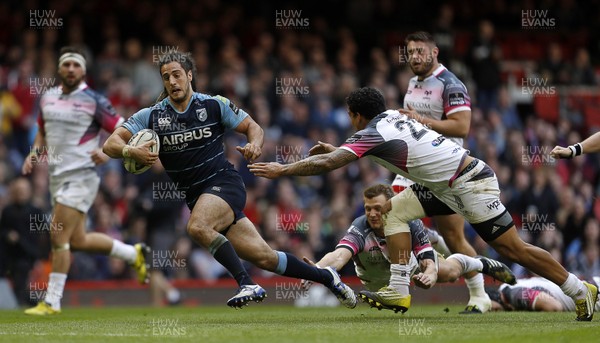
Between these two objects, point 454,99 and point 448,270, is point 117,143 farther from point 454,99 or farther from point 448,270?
point 454,99

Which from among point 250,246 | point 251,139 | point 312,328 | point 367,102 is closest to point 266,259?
point 250,246

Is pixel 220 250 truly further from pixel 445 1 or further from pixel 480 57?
pixel 445 1

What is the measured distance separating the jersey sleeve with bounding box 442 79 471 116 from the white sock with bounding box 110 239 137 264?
4.53m

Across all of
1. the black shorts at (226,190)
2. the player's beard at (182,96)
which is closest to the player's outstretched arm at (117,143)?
the player's beard at (182,96)

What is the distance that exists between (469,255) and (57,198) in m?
4.91

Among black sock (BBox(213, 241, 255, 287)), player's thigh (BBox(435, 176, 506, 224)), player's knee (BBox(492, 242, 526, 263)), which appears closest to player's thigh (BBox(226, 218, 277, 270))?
black sock (BBox(213, 241, 255, 287))

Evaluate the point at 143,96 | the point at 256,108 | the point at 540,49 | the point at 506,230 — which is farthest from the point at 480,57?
the point at 506,230

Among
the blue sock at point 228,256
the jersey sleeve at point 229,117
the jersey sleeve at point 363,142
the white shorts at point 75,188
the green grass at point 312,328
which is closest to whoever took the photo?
the green grass at point 312,328

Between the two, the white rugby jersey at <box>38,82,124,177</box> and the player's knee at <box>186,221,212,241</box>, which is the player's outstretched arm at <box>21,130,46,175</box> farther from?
the player's knee at <box>186,221,212,241</box>

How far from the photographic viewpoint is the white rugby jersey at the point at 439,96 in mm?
11477

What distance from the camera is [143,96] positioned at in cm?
1889

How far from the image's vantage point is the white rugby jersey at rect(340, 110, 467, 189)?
9.72 m

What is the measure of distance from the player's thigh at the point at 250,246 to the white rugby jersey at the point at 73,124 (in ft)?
10.7

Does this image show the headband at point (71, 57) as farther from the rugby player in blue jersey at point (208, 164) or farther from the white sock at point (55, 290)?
the rugby player in blue jersey at point (208, 164)
